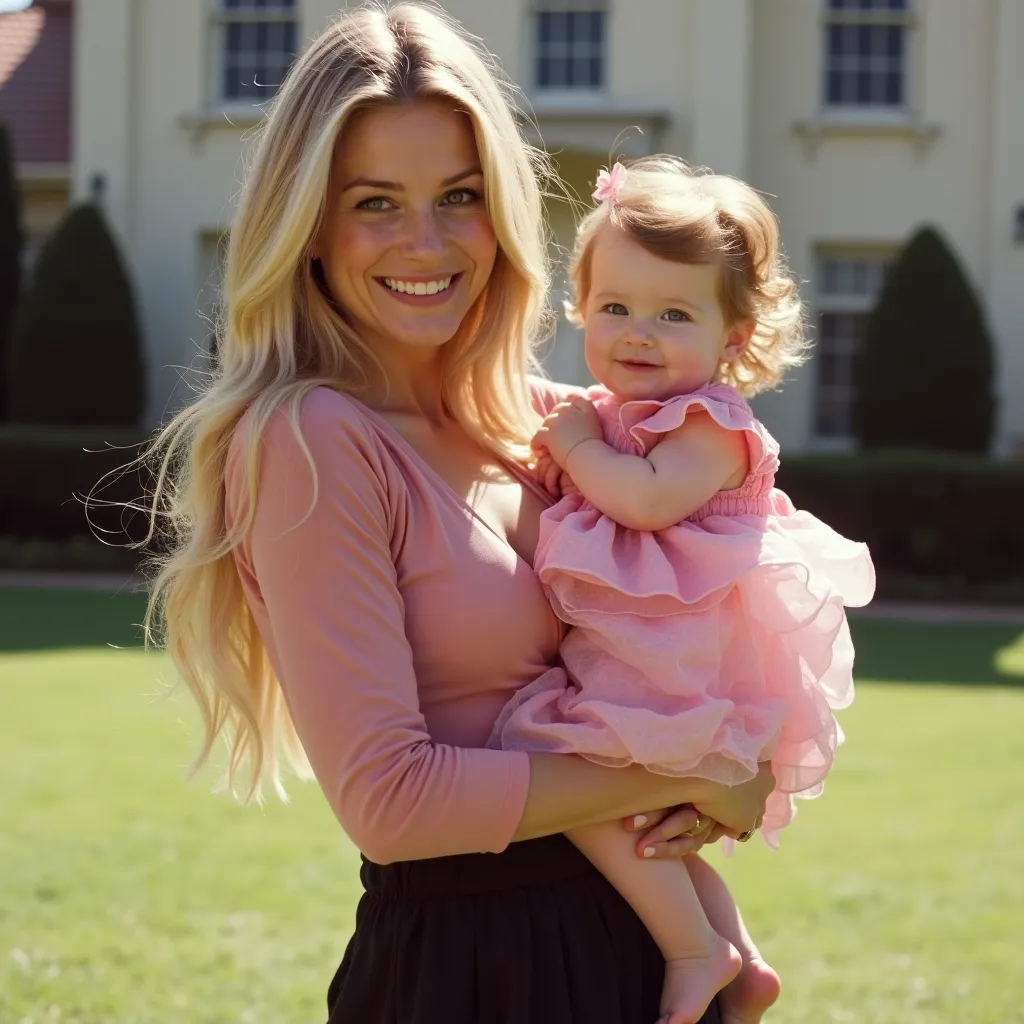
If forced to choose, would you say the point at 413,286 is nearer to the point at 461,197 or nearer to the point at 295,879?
the point at 461,197

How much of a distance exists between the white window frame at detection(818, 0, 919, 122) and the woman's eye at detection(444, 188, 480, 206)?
1474 centimetres

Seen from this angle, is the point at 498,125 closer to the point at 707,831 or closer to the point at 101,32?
the point at 707,831

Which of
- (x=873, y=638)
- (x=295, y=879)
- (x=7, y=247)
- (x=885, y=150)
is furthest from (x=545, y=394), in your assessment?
(x=7, y=247)

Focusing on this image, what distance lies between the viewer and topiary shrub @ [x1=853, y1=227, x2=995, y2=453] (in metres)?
15.1

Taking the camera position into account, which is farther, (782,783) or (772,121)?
(772,121)

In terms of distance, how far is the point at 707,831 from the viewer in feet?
7.94

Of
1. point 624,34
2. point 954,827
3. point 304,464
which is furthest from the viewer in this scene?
point 624,34

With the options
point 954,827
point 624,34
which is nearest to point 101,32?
point 624,34

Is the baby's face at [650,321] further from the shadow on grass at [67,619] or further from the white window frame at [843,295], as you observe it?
the white window frame at [843,295]

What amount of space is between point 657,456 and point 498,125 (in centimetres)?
60

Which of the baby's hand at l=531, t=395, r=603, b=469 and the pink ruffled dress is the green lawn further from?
the pink ruffled dress

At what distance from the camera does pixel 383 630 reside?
7.09 feet

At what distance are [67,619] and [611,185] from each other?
9910 mm

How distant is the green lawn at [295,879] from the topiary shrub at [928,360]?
6.32 m
